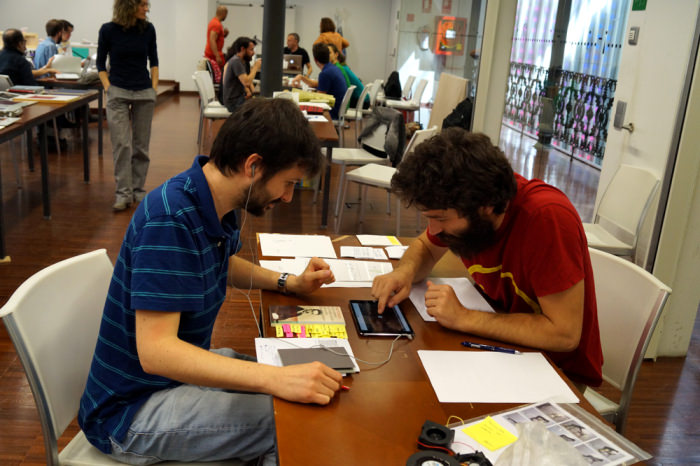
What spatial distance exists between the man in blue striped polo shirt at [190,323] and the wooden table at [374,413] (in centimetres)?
7

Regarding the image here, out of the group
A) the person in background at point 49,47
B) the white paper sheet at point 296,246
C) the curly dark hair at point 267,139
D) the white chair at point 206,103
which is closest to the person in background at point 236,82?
the white chair at point 206,103

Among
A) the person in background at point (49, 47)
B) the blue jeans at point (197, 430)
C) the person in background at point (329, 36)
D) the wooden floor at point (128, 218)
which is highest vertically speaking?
the person in background at point (329, 36)

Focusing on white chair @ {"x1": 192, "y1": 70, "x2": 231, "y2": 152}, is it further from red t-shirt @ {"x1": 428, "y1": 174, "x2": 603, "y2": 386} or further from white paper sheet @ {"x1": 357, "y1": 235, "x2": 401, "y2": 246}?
red t-shirt @ {"x1": 428, "y1": 174, "x2": 603, "y2": 386}

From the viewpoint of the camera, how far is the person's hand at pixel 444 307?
5.23ft

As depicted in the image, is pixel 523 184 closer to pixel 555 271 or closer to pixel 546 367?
pixel 555 271

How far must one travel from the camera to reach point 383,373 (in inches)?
54.8

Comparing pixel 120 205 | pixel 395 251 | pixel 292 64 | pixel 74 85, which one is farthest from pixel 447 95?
pixel 395 251

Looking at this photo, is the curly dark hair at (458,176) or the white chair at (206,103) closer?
the curly dark hair at (458,176)

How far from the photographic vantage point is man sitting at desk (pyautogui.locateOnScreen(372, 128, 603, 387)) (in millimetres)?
1552

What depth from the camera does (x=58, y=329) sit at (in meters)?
1.47

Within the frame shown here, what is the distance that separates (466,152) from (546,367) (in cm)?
56

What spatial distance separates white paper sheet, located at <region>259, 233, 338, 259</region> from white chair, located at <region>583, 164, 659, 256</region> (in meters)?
1.64

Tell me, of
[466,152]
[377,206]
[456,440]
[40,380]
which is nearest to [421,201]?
[466,152]

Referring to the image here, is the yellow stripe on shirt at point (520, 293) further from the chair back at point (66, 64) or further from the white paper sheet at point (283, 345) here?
the chair back at point (66, 64)
